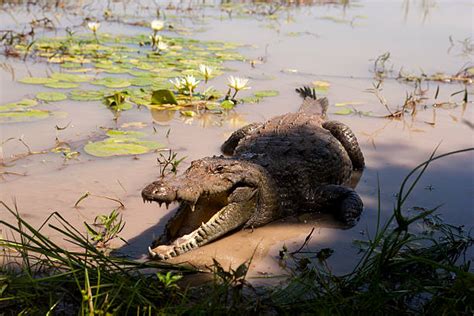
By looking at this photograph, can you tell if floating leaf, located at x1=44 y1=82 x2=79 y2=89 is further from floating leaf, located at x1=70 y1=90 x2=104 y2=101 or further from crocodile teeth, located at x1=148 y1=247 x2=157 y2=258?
crocodile teeth, located at x1=148 y1=247 x2=157 y2=258

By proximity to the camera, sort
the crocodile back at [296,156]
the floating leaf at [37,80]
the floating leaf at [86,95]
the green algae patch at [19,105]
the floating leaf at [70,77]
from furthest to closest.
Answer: the floating leaf at [70,77]
the floating leaf at [37,80]
the floating leaf at [86,95]
the green algae patch at [19,105]
the crocodile back at [296,156]

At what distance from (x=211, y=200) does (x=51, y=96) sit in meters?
2.97

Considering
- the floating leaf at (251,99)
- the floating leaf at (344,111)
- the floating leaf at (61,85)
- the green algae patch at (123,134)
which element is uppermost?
the floating leaf at (61,85)

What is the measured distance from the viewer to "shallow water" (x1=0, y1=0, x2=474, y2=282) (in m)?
3.41

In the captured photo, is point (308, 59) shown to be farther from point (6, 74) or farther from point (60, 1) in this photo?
point (60, 1)

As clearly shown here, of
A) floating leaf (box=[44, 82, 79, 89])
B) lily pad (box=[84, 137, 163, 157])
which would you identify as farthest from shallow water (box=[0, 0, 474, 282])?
floating leaf (box=[44, 82, 79, 89])

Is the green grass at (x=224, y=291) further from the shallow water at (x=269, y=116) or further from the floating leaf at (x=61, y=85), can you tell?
the floating leaf at (x=61, y=85)

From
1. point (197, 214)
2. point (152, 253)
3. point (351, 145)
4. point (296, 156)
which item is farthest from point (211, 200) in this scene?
point (351, 145)

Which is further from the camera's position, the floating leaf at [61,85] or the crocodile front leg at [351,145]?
the floating leaf at [61,85]

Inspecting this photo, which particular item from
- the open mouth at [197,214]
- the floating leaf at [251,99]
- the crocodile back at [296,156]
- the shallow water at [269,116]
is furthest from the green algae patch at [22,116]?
the open mouth at [197,214]

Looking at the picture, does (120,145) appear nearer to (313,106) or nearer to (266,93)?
(313,106)

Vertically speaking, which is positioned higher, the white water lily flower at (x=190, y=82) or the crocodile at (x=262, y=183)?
the white water lily flower at (x=190, y=82)

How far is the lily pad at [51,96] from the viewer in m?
5.61

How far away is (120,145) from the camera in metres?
4.53
